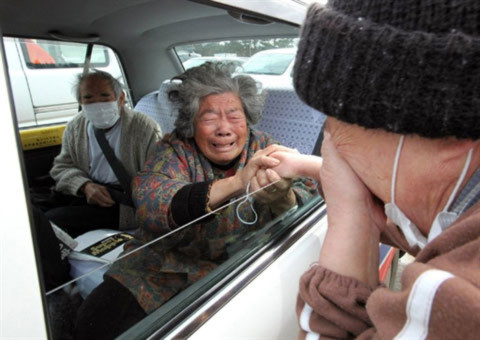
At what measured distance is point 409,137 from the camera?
71cm

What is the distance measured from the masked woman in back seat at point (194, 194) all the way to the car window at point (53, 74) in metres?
1.30

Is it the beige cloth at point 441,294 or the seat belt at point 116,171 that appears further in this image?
the seat belt at point 116,171

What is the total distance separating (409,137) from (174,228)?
1.14 m

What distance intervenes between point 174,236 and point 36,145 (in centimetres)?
209

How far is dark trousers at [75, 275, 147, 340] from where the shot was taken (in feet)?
3.18

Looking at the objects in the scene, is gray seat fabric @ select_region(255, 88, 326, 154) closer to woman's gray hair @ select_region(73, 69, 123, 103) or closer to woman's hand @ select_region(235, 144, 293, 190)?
woman's hand @ select_region(235, 144, 293, 190)

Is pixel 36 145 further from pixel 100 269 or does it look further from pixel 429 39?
pixel 429 39

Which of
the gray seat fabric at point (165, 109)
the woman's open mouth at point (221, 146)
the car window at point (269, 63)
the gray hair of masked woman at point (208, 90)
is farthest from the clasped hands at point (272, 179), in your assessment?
the car window at point (269, 63)

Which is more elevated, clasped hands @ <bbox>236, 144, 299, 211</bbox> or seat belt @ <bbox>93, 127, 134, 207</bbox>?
clasped hands @ <bbox>236, 144, 299, 211</bbox>

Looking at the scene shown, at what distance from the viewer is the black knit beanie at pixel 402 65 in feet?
1.95

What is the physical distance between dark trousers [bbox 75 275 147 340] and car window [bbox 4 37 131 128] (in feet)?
6.71

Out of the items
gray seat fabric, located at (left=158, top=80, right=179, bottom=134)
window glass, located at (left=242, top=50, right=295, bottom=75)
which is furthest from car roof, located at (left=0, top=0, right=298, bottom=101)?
gray seat fabric, located at (left=158, top=80, right=179, bottom=134)

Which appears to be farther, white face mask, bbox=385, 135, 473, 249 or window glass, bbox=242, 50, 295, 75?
window glass, bbox=242, 50, 295, 75

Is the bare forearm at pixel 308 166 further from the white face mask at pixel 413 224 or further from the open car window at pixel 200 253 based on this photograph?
the white face mask at pixel 413 224
